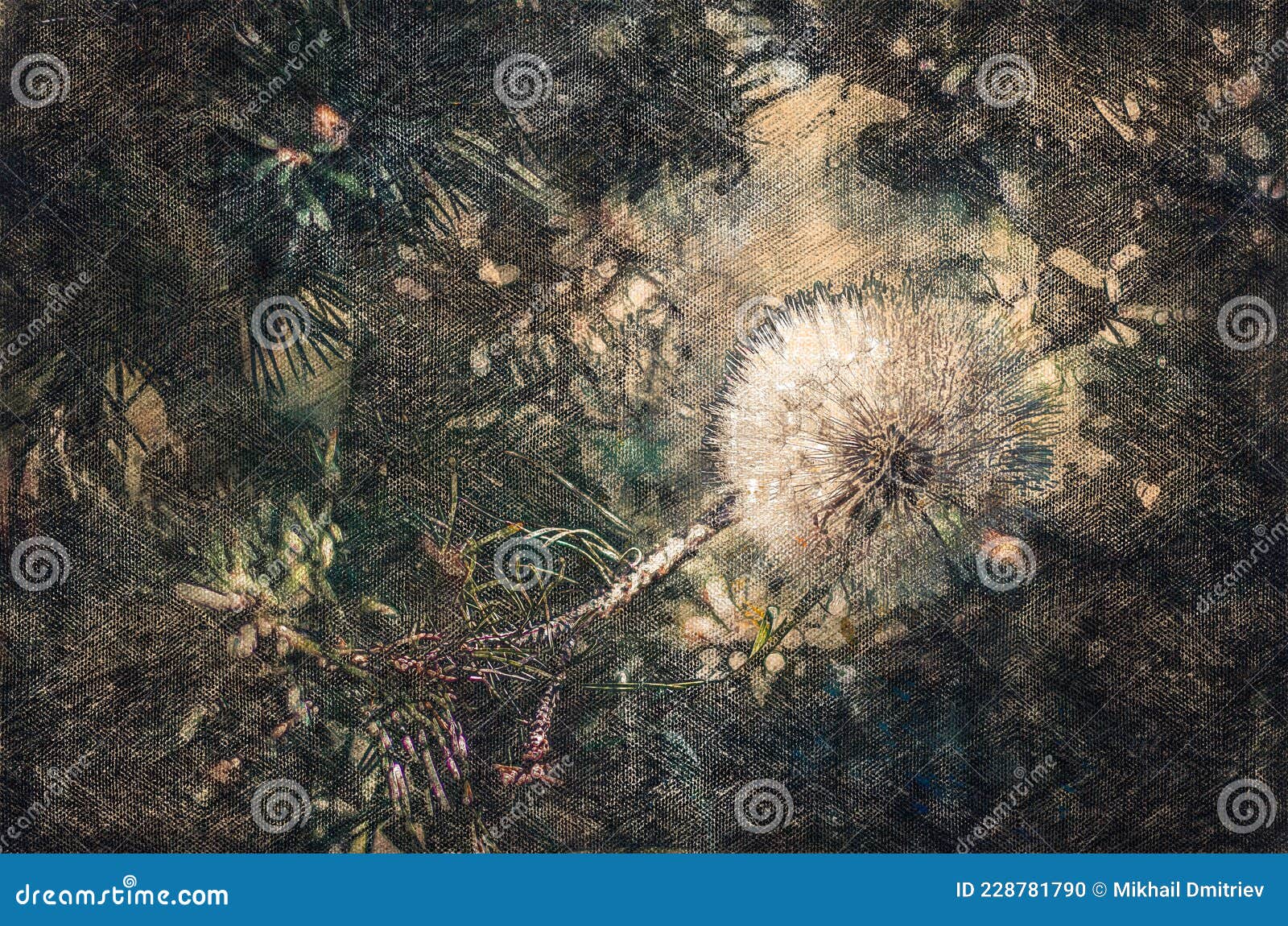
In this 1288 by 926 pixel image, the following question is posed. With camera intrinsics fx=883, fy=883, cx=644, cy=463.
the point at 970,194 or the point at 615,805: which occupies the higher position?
the point at 970,194

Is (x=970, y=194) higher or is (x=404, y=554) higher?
(x=970, y=194)

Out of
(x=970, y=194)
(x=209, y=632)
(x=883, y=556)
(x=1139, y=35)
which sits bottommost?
(x=883, y=556)

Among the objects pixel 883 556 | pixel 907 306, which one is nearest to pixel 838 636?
pixel 883 556

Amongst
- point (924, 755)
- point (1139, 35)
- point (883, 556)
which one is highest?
point (1139, 35)

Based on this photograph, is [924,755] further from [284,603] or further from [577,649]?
[284,603]

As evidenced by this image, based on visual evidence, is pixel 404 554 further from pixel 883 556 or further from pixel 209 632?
pixel 883 556

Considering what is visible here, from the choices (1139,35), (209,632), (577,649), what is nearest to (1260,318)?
(1139,35)
